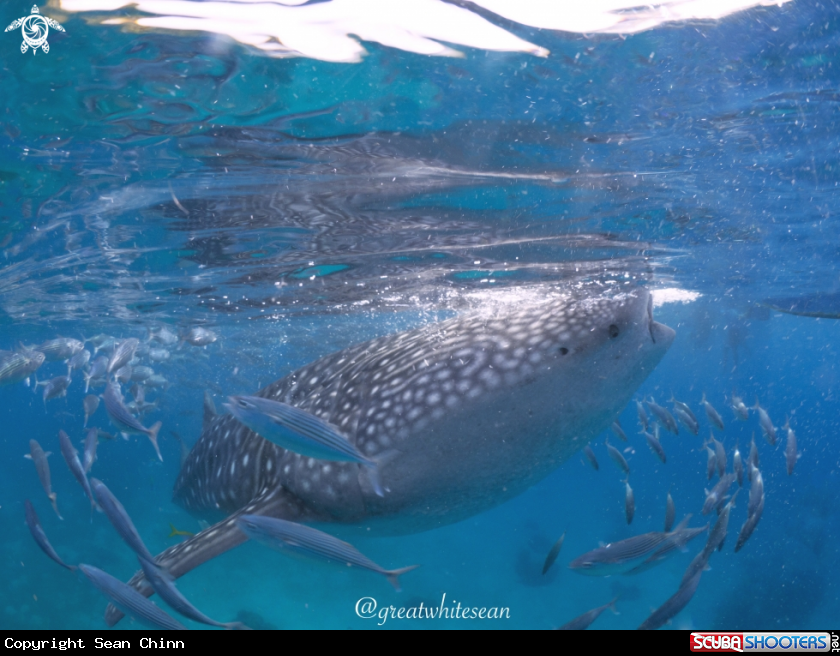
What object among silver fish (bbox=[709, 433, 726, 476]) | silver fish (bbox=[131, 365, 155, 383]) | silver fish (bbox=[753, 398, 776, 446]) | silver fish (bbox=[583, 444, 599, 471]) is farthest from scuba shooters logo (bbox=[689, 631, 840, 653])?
silver fish (bbox=[131, 365, 155, 383])

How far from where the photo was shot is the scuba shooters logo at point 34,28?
15.5ft

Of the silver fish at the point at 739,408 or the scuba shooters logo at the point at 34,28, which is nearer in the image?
the scuba shooters logo at the point at 34,28

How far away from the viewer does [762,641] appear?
14.2ft

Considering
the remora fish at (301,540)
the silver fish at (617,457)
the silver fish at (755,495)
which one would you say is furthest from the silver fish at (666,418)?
the remora fish at (301,540)

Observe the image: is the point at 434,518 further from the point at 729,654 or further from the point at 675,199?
the point at 675,199

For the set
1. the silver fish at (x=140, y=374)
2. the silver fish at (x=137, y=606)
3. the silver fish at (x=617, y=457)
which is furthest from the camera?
the silver fish at (x=140, y=374)

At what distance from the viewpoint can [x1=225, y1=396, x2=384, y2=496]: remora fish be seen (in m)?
3.32

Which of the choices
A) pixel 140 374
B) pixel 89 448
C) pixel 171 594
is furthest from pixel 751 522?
pixel 140 374

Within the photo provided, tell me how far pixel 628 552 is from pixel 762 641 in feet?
3.81

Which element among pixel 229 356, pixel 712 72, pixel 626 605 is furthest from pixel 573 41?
pixel 229 356

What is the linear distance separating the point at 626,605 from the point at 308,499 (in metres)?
18.6

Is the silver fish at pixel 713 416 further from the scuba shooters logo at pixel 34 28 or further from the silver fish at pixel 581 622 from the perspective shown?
the scuba shooters logo at pixel 34 28

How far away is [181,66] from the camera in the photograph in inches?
210

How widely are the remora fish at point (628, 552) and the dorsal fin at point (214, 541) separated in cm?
276
